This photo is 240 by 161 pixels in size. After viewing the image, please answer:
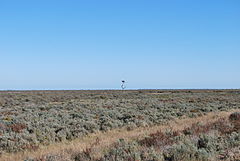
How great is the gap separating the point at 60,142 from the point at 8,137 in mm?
1916

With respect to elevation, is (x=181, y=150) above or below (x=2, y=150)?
above

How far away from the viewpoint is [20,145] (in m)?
9.36

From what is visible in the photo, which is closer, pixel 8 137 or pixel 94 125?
pixel 8 137

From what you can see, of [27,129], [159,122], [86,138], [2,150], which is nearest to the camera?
[2,150]

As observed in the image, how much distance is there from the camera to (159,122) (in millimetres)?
15094

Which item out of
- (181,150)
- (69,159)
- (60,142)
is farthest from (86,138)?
(181,150)

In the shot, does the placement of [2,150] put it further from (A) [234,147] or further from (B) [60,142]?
(A) [234,147]

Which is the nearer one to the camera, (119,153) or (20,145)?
(119,153)

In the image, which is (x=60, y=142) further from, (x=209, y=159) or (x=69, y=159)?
(x=209, y=159)

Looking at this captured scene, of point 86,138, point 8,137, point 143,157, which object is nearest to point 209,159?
point 143,157

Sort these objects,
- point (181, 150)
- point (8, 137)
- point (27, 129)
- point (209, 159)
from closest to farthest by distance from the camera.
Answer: point (209, 159)
point (181, 150)
point (8, 137)
point (27, 129)

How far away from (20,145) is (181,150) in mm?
5643

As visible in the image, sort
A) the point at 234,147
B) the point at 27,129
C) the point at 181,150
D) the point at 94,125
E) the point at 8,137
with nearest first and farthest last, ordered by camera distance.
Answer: the point at 181,150
the point at 234,147
the point at 8,137
the point at 27,129
the point at 94,125

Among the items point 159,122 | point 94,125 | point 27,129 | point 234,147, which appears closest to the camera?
point 234,147
